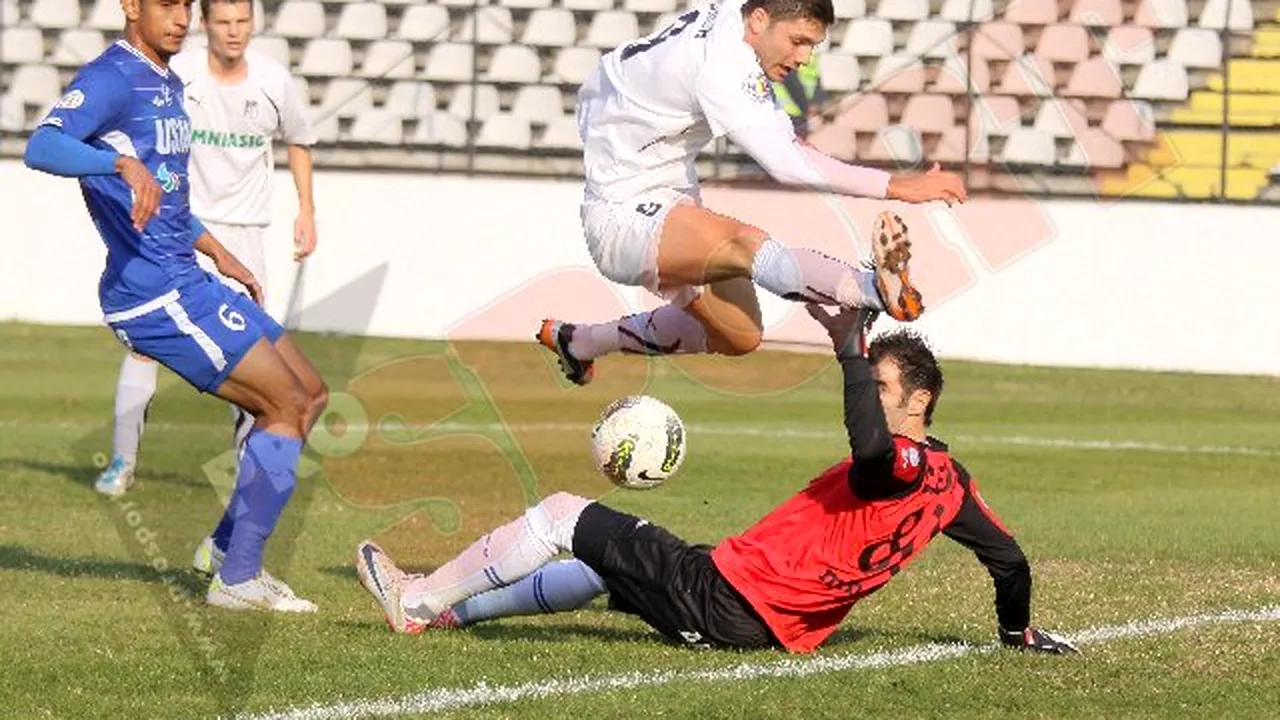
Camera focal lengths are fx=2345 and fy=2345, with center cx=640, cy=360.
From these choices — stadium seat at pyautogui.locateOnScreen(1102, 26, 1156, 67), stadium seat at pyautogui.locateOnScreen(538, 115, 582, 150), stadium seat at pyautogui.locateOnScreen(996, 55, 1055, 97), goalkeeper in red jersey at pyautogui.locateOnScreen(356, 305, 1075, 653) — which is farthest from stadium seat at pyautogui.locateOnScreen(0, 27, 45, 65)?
goalkeeper in red jersey at pyautogui.locateOnScreen(356, 305, 1075, 653)

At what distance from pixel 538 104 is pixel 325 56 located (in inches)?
94.9

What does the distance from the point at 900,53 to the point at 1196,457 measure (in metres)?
8.72

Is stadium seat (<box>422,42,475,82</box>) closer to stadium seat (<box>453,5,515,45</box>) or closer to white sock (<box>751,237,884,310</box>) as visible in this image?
stadium seat (<box>453,5,515,45</box>)

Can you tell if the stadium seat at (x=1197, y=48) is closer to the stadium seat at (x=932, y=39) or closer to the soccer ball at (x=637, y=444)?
the stadium seat at (x=932, y=39)

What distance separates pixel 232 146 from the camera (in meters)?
13.3

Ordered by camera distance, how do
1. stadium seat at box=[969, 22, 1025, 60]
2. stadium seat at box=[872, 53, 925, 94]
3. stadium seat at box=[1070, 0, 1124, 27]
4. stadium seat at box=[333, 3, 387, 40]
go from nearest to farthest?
stadium seat at box=[969, 22, 1025, 60] < stadium seat at box=[1070, 0, 1124, 27] < stadium seat at box=[872, 53, 925, 94] < stadium seat at box=[333, 3, 387, 40]

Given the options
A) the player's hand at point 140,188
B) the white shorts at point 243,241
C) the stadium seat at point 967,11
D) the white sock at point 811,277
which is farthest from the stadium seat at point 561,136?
the player's hand at point 140,188

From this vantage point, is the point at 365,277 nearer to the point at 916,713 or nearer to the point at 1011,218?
the point at 1011,218

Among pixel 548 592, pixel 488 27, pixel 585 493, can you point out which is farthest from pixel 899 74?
pixel 548 592

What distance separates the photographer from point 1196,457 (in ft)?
52.1

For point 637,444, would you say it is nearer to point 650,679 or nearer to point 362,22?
point 650,679

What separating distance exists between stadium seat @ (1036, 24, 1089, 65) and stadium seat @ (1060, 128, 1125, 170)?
2.43ft

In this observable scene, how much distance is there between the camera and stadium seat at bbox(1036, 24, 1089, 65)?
22.9 meters

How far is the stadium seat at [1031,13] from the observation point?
22797 millimetres
